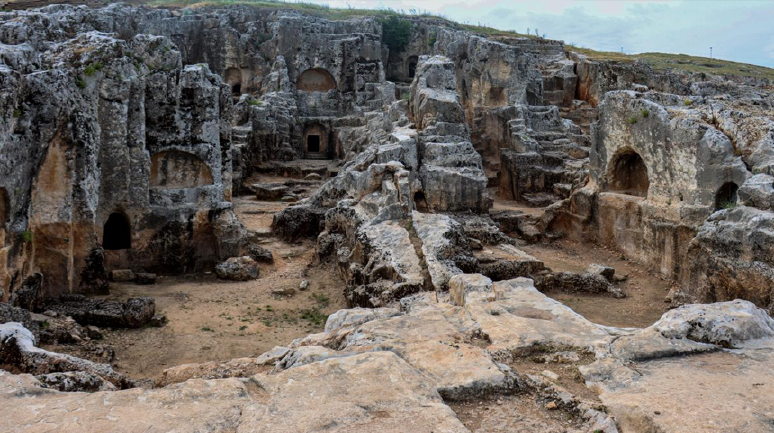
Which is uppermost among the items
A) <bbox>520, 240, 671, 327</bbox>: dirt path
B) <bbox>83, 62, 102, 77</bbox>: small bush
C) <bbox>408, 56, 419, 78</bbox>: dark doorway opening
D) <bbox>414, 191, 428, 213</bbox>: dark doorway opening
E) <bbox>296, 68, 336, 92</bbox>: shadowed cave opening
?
<bbox>408, 56, 419, 78</bbox>: dark doorway opening

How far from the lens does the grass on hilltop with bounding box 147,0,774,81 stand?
37281 mm

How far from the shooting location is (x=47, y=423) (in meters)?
4.36

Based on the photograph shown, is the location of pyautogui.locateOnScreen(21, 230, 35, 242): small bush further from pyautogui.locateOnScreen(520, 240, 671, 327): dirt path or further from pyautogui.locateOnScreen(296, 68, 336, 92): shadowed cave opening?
pyautogui.locateOnScreen(296, 68, 336, 92): shadowed cave opening

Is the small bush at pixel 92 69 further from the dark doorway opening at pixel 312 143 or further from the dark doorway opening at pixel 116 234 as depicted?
the dark doorway opening at pixel 312 143

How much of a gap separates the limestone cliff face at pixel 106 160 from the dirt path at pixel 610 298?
6.97m

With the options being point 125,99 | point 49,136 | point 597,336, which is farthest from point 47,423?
point 125,99

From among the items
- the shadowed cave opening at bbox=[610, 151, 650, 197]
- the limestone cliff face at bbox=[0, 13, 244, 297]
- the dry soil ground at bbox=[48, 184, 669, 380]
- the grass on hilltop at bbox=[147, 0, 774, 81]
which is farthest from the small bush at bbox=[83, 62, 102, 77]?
the grass on hilltop at bbox=[147, 0, 774, 81]

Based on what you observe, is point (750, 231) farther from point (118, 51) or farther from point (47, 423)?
point (118, 51)

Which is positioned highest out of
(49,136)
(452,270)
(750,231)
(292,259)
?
(49,136)

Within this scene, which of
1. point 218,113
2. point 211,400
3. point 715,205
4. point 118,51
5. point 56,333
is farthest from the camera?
point 218,113

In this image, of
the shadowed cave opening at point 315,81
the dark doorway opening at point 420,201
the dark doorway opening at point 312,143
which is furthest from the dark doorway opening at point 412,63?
the dark doorway opening at point 420,201

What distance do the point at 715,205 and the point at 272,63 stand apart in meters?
24.4

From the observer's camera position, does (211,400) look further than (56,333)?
No

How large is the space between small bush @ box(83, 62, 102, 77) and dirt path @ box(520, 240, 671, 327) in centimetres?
921
